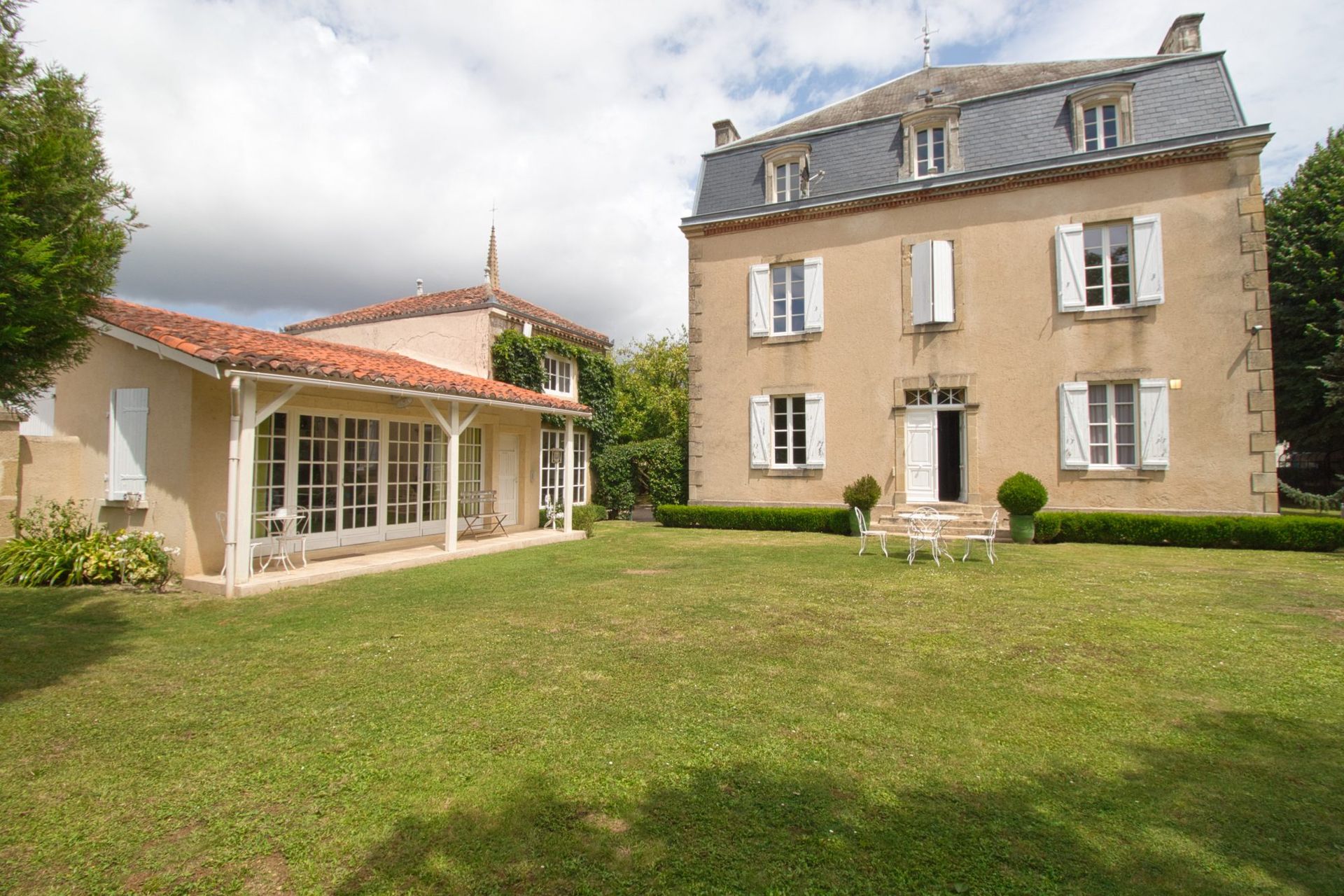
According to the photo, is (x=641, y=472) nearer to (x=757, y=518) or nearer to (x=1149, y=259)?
(x=757, y=518)

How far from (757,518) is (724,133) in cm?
978

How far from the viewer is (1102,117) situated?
12352 millimetres

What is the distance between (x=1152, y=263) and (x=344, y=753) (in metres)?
14.1

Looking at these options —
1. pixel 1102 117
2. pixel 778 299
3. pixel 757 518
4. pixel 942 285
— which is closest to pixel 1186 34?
pixel 1102 117

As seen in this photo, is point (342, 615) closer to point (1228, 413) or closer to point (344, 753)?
point (344, 753)

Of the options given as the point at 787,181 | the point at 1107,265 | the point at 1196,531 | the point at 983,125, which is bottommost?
the point at 1196,531

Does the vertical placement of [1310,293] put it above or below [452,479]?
above

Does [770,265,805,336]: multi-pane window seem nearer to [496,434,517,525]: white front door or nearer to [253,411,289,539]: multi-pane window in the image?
[496,434,517,525]: white front door

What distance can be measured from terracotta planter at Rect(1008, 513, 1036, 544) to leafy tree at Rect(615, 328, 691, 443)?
923 centimetres

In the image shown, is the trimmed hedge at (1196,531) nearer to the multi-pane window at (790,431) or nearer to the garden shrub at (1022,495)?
the garden shrub at (1022,495)

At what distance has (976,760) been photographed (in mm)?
3148

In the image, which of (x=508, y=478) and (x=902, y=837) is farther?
(x=508, y=478)

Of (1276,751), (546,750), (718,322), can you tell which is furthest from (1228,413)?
(546,750)

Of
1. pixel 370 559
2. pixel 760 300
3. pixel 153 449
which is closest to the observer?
pixel 153 449
